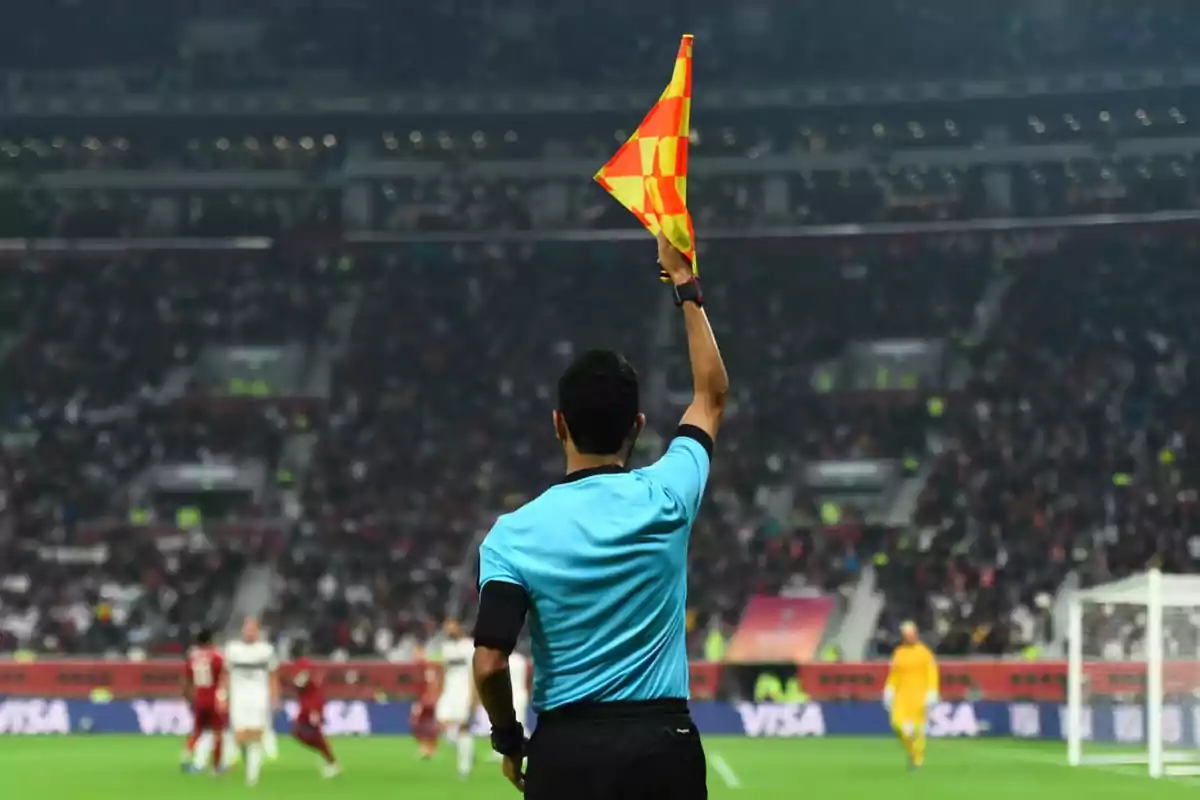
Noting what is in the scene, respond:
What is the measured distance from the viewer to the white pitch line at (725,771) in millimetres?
22484

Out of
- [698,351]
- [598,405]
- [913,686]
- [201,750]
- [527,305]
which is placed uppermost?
[527,305]

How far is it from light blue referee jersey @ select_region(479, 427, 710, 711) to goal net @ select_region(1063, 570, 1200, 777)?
62.7ft

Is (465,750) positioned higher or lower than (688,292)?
lower

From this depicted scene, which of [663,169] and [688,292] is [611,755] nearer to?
[688,292]


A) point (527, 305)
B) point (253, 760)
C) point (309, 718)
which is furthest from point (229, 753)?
point (527, 305)

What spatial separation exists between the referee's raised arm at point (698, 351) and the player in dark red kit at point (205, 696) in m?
19.9

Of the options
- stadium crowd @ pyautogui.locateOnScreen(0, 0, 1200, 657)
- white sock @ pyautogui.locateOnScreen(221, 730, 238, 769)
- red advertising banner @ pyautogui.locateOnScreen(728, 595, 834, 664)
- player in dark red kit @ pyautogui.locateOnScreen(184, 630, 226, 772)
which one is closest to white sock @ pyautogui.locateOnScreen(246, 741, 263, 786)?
player in dark red kit @ pyautogui.locateOnScreen(184, 630, 226, 772)

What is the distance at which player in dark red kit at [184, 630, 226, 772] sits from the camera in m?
24.2

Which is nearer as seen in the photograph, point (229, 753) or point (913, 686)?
point (913, 686)

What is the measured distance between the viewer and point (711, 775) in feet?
78.8

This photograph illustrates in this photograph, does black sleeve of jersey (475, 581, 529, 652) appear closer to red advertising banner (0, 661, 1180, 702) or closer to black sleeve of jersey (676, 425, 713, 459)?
black sleeve of jersey (676, 425, 713, 459)

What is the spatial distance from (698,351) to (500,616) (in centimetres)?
94

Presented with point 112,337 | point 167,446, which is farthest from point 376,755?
point 112,337

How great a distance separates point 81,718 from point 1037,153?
27388 mm
